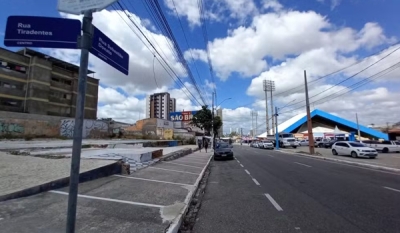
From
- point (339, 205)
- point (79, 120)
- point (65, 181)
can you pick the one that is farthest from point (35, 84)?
point (79, 120)

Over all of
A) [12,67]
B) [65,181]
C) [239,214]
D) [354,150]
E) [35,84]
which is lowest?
[239,214]

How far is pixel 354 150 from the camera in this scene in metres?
28.8

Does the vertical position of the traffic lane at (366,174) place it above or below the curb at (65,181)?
below

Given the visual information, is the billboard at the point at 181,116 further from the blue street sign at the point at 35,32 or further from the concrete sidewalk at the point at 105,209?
the blue street sign at the point at 35,32

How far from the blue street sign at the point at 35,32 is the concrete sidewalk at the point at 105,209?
10.2 ft

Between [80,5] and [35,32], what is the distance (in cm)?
61

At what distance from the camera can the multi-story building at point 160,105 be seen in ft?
335

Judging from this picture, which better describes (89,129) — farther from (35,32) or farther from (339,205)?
(35,32)

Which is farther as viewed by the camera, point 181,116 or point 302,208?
point 181,116

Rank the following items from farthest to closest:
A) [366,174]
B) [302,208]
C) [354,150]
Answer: [354,150] → [366,174] → [302,208]

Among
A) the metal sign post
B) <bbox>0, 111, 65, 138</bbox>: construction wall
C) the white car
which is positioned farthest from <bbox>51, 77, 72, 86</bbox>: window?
the metal sign post

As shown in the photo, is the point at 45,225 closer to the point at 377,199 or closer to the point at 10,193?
the point at 10,193

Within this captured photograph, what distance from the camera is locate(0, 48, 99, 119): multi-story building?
2185 inches

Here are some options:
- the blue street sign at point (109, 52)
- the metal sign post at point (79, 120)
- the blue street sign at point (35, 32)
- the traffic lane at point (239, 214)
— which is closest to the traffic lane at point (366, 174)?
the traffic lane at point (239, 214)
